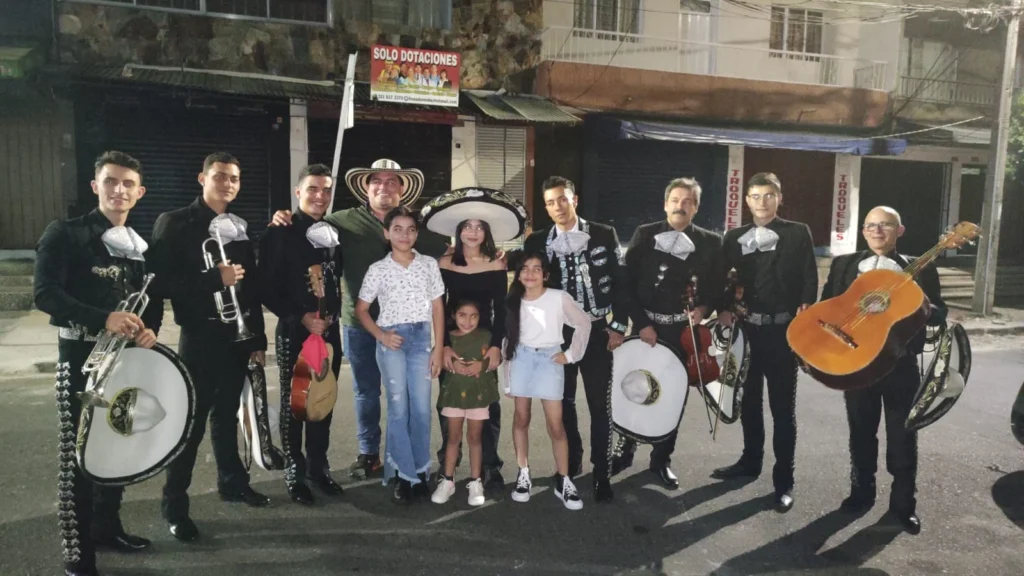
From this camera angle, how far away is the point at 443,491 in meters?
4.30

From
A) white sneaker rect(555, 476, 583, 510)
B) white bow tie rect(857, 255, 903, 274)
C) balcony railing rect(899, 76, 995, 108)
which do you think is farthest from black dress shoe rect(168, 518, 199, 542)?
balcony railing rect(899, 76, 995, 108)

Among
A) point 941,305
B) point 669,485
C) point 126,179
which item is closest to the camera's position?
point 126,179

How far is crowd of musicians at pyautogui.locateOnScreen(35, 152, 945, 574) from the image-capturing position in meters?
3.98

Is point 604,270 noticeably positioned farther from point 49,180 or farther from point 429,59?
point 49,180

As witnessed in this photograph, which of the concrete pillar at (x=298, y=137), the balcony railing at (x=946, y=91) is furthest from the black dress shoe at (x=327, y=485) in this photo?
the balcony railing at (x=946, y=91)

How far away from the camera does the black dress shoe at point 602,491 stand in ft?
14.3

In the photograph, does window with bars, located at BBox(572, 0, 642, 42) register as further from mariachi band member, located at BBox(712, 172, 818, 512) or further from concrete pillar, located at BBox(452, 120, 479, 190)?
mariachi band member, located at BBox(712, 172, 818, 512)

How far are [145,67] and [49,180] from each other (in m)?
2.43

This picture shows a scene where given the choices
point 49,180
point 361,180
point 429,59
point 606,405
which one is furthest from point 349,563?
point 49,180

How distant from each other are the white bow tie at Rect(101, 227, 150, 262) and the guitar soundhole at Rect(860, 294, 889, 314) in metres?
3.93

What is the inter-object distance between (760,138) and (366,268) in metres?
11.5

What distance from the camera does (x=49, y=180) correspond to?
37.3ft

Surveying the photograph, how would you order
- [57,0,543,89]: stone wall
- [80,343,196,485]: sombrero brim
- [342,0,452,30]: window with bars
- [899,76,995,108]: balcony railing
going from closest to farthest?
[80,343,196,485]: sombrero brim < [57,0,543,89]: stone wall < [342,0,452,30]: window with bars < [899,76,995,108]: balcony railing

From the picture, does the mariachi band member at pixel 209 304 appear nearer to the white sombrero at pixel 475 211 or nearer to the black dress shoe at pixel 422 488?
the black dress shoe at pixel 422 488
